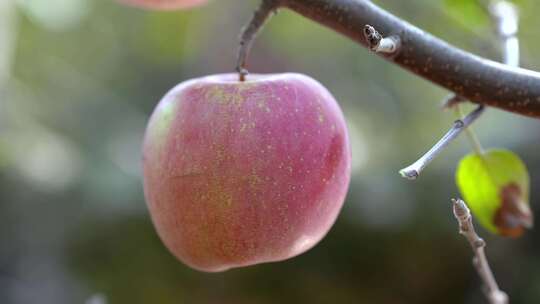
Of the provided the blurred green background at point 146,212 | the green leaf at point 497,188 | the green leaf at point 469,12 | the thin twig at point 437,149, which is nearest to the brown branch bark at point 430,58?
the thin twig at point 437,149

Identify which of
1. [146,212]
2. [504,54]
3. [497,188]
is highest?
[504,54]

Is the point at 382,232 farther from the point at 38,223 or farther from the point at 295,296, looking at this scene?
the point at 38,223

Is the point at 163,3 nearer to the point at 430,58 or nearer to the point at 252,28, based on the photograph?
the point at 252,28

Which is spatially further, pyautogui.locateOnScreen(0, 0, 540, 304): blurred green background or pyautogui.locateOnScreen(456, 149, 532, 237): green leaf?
pyautogui.locateOnScreen(0, 0, 540, 304): blurred green background

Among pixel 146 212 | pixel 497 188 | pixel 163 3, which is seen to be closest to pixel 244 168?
pixel 497 188

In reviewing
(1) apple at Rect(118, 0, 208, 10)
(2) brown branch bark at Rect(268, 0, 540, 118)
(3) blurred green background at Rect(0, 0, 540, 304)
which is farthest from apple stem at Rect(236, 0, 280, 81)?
(3) blurred green background at Rect(0, 0, 540, 304)

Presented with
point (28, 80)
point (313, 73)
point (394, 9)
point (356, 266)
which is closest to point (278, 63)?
point (313, 73)

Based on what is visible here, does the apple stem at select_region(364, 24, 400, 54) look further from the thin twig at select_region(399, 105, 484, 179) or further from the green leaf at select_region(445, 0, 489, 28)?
the green leaf at select_region(445, 0, 489, 28)
